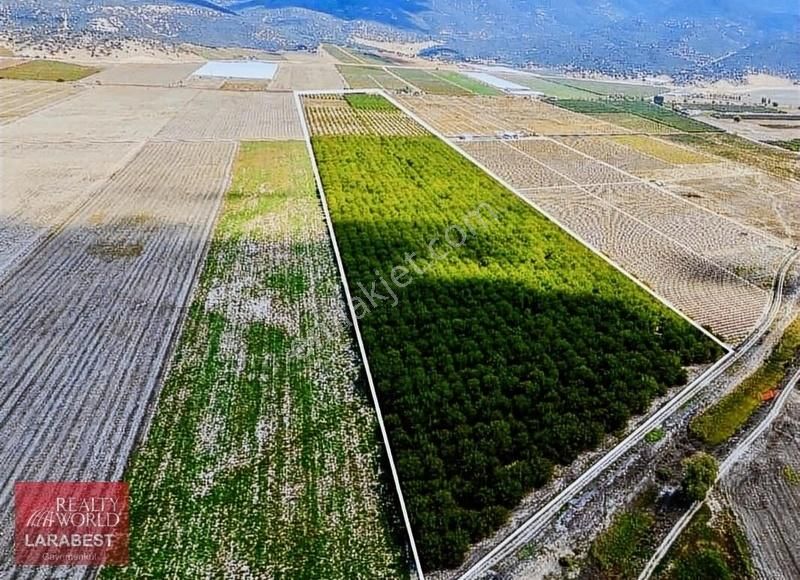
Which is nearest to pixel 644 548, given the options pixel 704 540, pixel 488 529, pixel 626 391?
pixel 704 540

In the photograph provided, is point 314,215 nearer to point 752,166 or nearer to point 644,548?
point 644,548

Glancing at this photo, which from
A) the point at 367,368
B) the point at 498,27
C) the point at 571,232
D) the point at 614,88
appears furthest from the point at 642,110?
the point at 498,27

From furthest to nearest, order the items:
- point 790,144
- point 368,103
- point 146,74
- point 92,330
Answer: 1. point 146,74
2. point 368,103
3. point 790,144
4. point 92,330

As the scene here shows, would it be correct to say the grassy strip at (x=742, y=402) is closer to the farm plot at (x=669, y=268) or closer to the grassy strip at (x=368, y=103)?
the farm plot at (x=669, y=268)

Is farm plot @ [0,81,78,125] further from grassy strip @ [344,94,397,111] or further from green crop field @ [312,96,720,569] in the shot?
green crop field @ [312,96,720,569]

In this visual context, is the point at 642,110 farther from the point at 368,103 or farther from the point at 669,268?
the point at 669,268

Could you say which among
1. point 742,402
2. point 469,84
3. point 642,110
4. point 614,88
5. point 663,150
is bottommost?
point 742,402
